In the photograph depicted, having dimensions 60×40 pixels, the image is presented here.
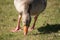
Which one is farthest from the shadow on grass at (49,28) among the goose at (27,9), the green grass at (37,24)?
the goose at (27,9)

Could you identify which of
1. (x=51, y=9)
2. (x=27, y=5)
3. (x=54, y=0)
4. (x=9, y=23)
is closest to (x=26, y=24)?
(x=27, y=5)

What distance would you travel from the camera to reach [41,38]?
22.1 ft

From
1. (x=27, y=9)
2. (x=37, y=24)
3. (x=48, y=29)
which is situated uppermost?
(x=27, y=9)

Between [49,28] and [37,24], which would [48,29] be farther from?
[37,24]

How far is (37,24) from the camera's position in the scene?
7.66 meters

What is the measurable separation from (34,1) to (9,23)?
4.77 feet

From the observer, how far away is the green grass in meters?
6.80

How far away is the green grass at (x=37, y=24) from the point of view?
22.3 ft

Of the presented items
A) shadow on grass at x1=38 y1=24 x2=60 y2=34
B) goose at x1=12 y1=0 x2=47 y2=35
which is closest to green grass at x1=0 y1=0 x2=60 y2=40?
shadow on grass at x1=38 y1=24 x2=60 y2=34

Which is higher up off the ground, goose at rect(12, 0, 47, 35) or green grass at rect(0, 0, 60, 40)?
goose at rect(12, 0, 47, 35)

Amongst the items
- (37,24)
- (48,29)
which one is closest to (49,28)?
(48,29)

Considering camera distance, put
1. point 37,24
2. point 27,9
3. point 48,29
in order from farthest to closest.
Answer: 1. point 37,24
2. point 48,29
3. point 27,9

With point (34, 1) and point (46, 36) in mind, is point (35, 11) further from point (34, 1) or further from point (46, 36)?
point (46, 36)

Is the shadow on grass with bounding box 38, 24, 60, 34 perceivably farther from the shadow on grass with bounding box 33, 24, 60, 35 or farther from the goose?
the goose
